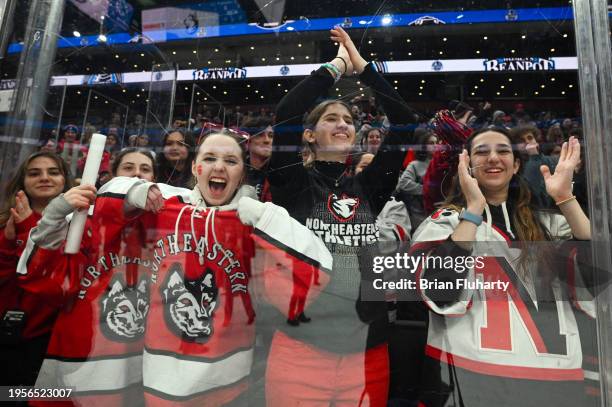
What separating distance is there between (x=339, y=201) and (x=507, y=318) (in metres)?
0.56

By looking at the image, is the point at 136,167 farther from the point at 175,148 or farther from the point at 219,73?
the point at 219,73

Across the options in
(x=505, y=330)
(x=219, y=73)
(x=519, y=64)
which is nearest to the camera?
(x=505, y=330)

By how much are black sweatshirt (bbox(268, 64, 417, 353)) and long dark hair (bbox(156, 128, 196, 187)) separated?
250mm

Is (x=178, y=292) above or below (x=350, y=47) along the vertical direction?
below

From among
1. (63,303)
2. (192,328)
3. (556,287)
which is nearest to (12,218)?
(63,303)

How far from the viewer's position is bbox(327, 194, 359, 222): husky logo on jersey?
1.11m

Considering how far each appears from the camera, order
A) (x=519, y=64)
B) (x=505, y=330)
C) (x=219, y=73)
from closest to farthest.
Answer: (x=505, y=330)
(x=519, y=64)
(x=219, y=73)

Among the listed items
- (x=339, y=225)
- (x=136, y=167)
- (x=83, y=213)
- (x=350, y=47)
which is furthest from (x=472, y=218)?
(x=83, y=213)

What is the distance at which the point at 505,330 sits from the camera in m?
1.03

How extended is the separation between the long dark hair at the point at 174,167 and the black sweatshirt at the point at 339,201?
250 millimetres

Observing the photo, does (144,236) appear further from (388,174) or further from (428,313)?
(428,313)

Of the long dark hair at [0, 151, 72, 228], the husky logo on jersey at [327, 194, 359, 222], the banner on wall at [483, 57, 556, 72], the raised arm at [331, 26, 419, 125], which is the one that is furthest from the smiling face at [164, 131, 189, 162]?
the banner on wall at [483, 57, 556, 72]

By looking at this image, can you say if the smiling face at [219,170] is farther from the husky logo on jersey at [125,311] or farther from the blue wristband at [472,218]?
the blue wristband at [472,218]

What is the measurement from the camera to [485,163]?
1.08 m
